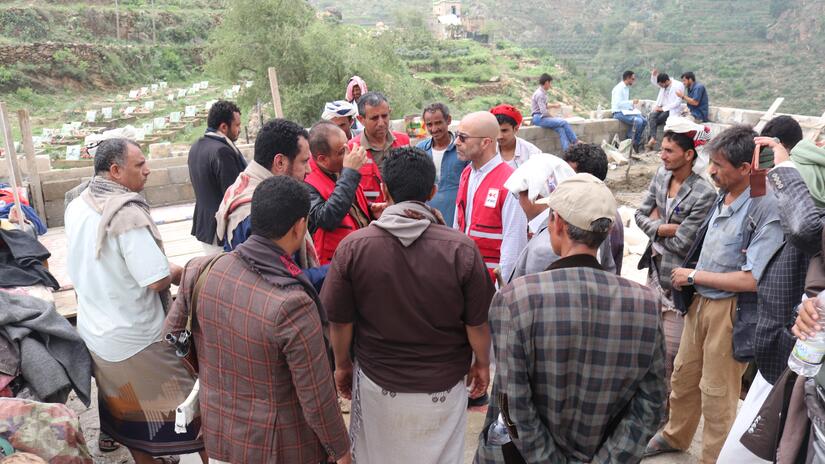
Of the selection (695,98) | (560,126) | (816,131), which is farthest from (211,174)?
(695,98)

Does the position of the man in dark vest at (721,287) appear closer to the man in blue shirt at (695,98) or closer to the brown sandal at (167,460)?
the brown sandal at (167,460)

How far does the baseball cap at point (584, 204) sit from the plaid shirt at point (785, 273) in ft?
2.77

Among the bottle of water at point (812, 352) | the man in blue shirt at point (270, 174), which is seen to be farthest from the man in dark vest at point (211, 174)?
the bottle of water at point (812, 352)

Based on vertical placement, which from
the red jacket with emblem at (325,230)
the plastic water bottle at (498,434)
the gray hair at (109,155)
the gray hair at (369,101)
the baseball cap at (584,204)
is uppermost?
the baseball cap at (584,204)

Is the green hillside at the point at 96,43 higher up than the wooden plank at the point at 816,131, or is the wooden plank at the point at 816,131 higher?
the wooden plank at the point at 816,131

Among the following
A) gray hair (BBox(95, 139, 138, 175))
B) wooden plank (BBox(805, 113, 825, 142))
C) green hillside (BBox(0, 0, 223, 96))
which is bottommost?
green hillside (BBox(0, 0, 223, 96))

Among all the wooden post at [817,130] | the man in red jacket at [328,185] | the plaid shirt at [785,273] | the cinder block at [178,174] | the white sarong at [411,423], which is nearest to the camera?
the plaid shirt at [785,273]

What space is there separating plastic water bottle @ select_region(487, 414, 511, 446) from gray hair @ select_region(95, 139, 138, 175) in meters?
1.96

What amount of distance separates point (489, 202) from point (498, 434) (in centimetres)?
147

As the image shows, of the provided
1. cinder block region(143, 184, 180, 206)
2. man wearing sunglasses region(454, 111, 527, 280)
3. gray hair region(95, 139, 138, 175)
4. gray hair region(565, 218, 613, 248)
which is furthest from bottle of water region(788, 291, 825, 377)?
cinder block region(143, 184, 180, 206)

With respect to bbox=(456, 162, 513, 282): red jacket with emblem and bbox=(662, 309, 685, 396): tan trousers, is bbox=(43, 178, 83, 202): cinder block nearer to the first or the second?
bbox=(456, 162, 513, 282): red jacket with emblem

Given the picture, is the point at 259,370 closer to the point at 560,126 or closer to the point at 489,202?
the point at 489,202

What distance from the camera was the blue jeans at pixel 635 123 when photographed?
503 inches

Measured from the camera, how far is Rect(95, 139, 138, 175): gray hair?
266 centimetres
